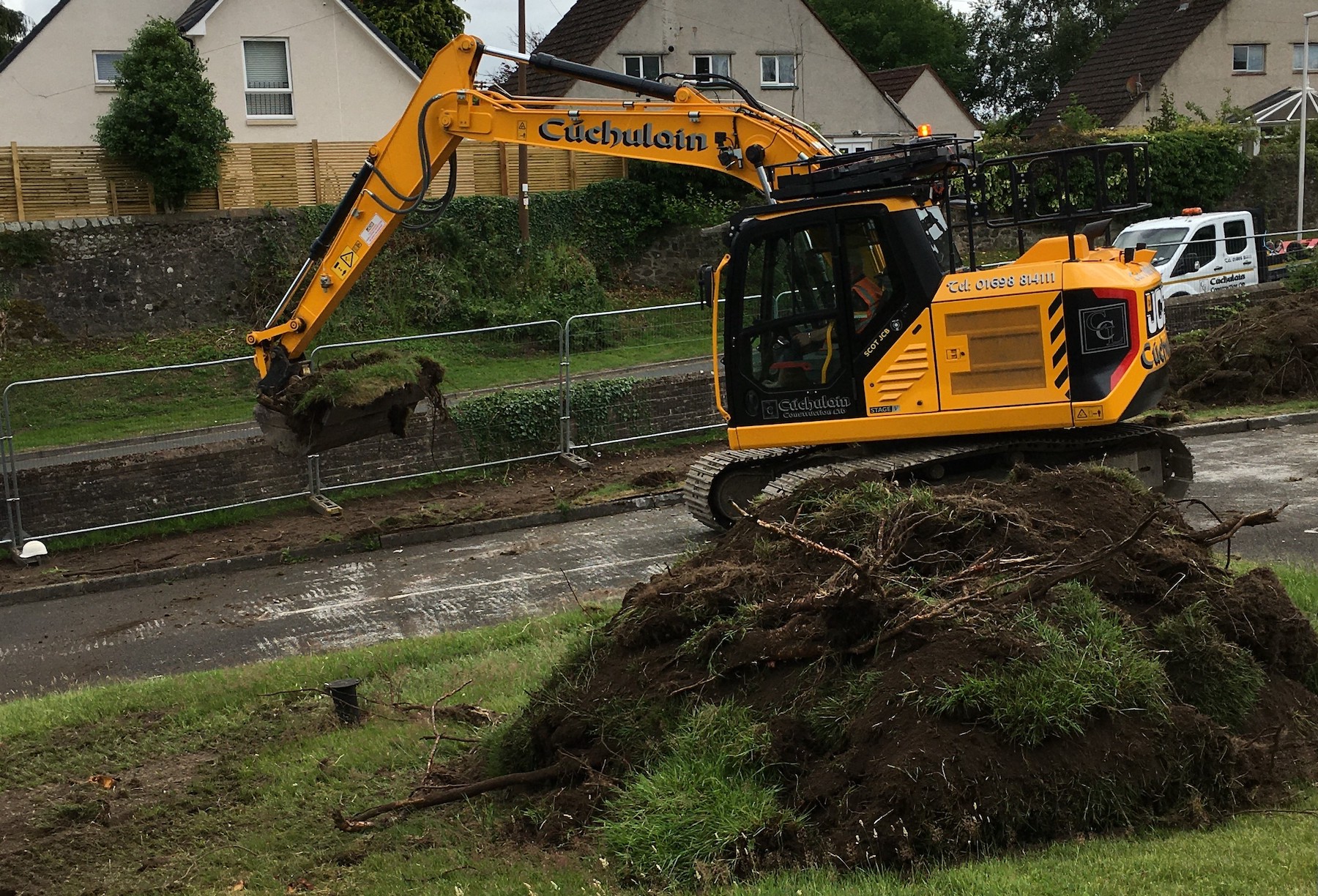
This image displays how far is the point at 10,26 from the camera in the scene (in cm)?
4306

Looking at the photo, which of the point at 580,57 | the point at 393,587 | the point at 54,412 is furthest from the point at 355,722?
the point at 580,57

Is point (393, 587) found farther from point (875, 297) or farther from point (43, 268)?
point (43, 268)

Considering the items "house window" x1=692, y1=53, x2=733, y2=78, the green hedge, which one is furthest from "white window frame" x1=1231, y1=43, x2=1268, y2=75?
"house window" x1=692, y1=53, x2=733, y2=78

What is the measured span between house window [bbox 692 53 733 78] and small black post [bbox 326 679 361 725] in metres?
28.5

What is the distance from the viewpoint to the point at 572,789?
6.34 m

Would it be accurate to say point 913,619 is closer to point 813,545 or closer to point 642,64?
point 813,545

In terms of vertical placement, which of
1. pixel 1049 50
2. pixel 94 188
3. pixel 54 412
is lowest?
pixel 54 412

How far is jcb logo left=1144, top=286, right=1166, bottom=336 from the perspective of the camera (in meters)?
10.8

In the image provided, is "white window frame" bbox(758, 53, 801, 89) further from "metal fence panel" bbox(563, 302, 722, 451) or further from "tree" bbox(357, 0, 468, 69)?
"metal fence panel" bbox(563, 302, 722, 451)

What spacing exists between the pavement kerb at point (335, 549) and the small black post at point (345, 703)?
17.6 ft

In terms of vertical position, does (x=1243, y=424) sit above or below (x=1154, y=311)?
below

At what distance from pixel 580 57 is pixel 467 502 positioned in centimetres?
2156

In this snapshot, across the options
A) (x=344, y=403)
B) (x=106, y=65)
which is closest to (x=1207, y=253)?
(x=344, y=403)

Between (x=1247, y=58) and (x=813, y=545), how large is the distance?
40616mm
